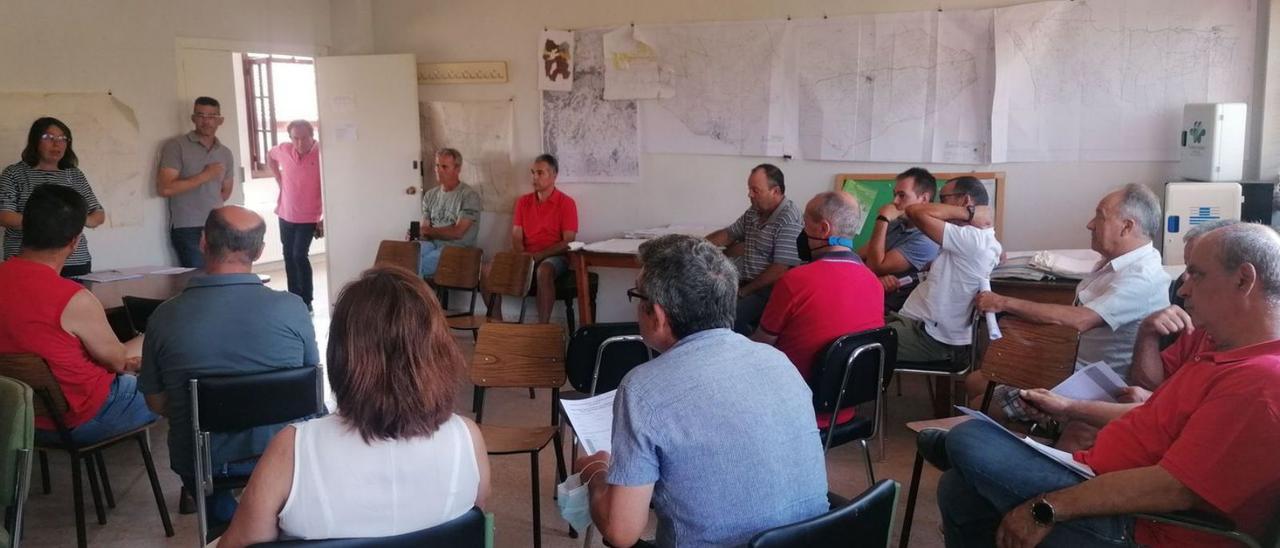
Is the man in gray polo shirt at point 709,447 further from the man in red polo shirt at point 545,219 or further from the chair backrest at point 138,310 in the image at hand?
the man in red polo shirt at point 545,219

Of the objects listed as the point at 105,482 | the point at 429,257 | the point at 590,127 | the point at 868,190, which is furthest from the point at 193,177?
the point at 868,190

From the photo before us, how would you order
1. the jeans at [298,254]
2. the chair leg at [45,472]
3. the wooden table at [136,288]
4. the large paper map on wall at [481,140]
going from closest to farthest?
the chair leg at [45,472], the wooden table at [136,288], the large paper map on wall at [481,140], the jeans at [298,254]

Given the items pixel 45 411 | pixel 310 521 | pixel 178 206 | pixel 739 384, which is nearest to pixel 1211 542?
pixel 739 384

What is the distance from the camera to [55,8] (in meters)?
5.75

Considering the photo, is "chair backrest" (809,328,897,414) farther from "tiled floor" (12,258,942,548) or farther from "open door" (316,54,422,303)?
"open door" (316,54,422,303)

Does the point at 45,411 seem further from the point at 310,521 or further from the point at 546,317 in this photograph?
the point at 546,317

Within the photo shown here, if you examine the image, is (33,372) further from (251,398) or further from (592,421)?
(592,421)

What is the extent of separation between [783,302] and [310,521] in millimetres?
1938

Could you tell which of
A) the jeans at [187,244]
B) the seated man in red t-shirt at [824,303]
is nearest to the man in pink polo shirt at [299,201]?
the jeans at [187,244]

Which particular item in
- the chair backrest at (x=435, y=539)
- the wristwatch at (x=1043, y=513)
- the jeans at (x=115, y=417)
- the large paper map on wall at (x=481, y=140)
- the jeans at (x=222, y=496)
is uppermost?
the large paper map on wall at (x=481, y=140)

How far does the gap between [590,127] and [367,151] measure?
5.61 feet

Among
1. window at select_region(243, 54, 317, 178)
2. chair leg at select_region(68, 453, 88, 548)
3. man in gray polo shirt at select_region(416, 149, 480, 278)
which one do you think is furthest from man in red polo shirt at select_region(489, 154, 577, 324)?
window at select_region(243, 54, 317, 178)

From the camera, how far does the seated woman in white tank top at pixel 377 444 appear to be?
168 centimetres

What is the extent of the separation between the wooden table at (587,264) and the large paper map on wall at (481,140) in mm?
1194
